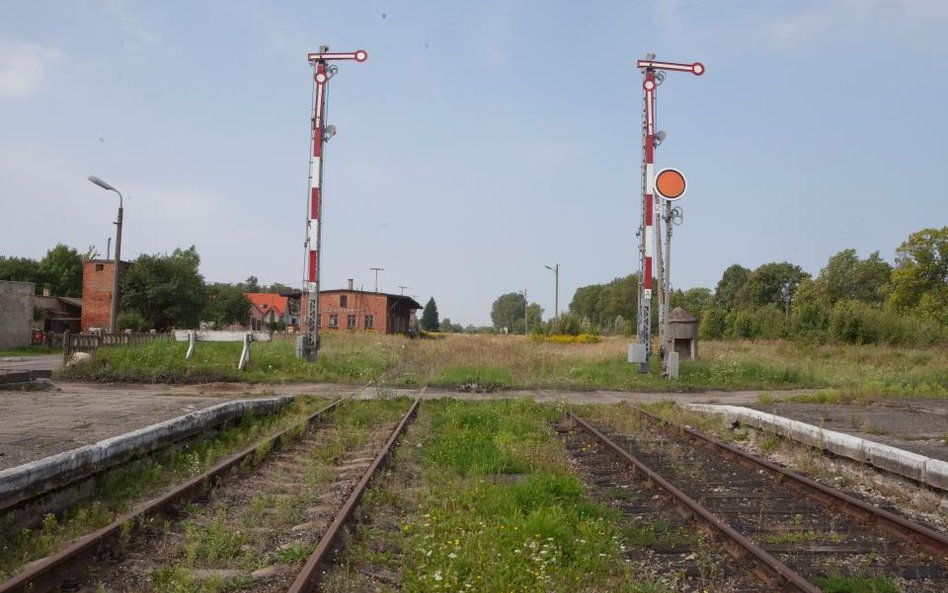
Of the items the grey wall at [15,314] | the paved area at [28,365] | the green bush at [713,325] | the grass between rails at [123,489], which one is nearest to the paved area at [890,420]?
the grass between rails at [123,489]

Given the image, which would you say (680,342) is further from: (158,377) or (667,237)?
(158,377)

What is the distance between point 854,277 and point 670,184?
71.9 m

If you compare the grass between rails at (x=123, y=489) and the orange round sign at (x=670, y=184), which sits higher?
the orange round sign at (x=670, y=184)

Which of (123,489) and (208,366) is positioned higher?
(208,366)

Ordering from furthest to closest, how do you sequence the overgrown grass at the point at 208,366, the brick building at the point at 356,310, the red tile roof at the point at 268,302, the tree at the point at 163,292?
the red tile roof at the point at 268,302
the brick building at the point at 356,310
the tree at the point at 163,292
the overgrown grass at the point at 208,366

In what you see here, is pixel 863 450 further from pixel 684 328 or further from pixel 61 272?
pixel 61 272

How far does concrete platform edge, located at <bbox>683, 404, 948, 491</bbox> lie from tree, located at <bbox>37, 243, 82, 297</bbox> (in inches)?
3502

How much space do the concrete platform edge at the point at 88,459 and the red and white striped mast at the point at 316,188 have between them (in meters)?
11.0

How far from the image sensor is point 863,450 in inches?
307

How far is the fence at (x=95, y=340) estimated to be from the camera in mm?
19719

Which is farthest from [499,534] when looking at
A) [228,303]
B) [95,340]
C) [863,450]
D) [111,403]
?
[228,303]

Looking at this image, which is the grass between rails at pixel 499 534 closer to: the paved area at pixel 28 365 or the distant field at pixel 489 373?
the distant field at pixel 489 373

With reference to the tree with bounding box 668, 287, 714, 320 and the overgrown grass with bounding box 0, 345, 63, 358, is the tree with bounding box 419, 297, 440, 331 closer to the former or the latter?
the tree with bounding box 668, 287, 714, 320

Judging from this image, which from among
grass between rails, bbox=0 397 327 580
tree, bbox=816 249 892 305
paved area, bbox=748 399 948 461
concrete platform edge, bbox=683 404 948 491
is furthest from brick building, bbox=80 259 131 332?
tree, bbox=816 249 892 305
